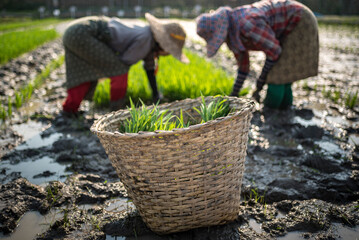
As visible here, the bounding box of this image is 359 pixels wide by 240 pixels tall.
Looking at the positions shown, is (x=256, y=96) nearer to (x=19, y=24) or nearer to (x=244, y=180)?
(x=244, y=180)

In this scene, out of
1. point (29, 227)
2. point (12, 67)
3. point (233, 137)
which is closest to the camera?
point (233, 137)

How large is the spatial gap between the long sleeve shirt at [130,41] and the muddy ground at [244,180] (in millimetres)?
739

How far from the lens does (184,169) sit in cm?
127

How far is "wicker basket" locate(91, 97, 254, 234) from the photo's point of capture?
1213 millimetres

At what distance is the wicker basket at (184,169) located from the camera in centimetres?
121

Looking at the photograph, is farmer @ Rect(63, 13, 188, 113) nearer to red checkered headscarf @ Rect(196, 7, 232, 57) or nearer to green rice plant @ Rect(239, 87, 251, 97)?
red checkered headscarf @ Rect(196, 7, 232, 57)

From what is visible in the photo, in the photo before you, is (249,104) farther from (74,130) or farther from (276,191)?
(74,130)

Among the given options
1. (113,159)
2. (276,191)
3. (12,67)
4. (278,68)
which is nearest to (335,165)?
(276,191)

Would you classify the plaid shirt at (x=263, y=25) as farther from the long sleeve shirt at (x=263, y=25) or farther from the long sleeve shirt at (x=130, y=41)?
the long sleeve shirt at (x=130, y=41)

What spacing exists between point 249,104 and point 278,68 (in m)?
1.67

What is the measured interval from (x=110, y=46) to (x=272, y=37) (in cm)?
151

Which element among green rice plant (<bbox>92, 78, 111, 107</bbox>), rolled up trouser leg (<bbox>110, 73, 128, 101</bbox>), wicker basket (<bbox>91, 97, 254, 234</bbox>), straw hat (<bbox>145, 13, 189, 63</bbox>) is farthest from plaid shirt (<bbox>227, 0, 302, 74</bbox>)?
green rice plant (<bbox>92, 78, 111, 107</bbox>)

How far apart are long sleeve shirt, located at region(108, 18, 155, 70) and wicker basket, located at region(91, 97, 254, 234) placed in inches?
58.8

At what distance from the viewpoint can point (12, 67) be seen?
5207mm
